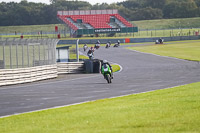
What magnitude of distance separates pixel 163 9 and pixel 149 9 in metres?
5.82

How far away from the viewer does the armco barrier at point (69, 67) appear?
34.1 meters

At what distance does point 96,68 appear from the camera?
34.7 meters

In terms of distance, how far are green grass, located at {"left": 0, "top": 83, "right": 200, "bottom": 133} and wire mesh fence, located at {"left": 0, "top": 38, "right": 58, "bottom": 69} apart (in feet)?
40.1

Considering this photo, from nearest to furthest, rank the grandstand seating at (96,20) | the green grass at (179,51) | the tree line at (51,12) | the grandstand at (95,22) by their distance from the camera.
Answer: the green grass at (179,51), the grandstand at (95,22), the grandstand seating at (96,20), the tree line at (51,12)

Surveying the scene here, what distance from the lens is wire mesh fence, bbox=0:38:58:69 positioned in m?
26.2

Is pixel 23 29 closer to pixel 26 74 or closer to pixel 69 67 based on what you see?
pixel 69 67

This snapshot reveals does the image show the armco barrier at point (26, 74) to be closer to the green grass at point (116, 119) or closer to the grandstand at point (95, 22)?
the green grass at point (116, 119)

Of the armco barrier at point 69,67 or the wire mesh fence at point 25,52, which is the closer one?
the wire mesh fence at point 25,52

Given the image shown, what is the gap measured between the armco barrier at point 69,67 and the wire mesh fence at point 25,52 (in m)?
2.52

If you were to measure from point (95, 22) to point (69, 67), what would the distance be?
63.0 m

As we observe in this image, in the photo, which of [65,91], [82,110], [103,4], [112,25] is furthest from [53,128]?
[103,4]

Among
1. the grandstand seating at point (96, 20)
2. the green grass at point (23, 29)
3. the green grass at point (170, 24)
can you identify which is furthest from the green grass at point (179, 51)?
the green grass at point (170, 24)

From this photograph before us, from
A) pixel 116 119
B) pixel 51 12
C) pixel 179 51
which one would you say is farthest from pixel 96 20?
pixel 116 119

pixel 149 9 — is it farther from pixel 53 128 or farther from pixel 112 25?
pixel 53 128
